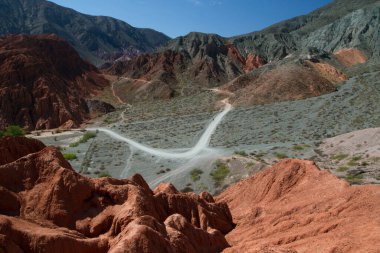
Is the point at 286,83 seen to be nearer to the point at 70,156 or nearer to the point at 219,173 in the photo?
the point at 219,173

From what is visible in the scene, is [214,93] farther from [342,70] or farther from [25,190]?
[25,190]

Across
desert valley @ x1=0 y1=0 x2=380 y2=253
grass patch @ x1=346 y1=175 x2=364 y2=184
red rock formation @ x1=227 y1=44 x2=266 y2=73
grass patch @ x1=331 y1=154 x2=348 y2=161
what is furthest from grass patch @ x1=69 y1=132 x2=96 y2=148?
red rock formation @ x1=227 y1=44 x2=266 y2=73

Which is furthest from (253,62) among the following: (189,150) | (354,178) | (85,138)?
(354,178)

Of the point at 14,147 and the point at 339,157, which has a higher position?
the point at 14,147

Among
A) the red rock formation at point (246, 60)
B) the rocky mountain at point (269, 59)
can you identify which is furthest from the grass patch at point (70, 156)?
the red rock formation at point (246, 60)

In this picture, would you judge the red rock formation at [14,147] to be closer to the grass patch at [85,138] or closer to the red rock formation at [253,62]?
the grass patch at [85,138]
